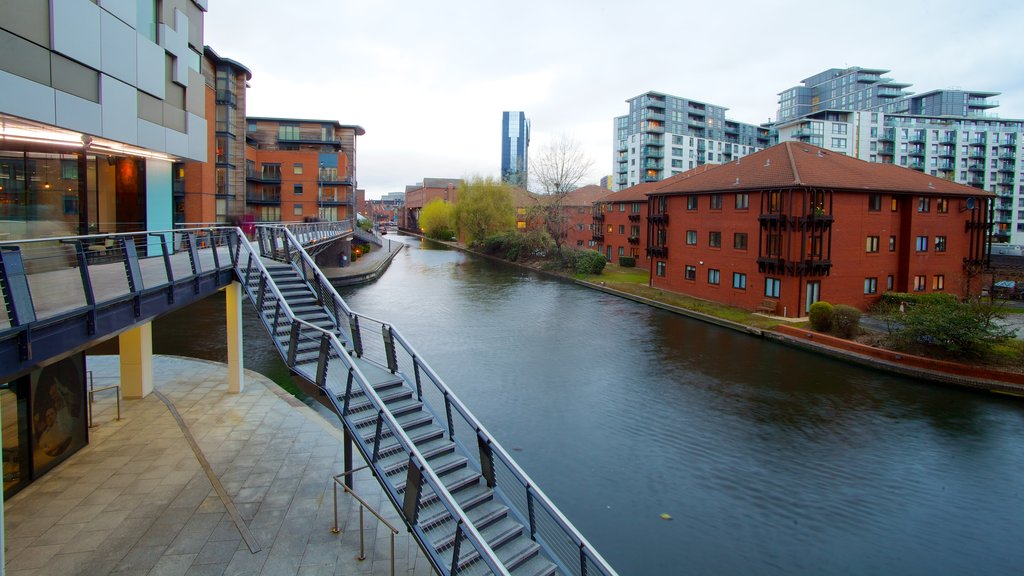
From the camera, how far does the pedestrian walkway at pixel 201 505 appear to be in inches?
296

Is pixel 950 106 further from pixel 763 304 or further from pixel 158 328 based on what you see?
pixel 158 328

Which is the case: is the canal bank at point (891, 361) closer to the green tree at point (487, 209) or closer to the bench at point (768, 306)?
the bench at point (768, 306)

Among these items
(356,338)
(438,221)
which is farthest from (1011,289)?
(438,221)

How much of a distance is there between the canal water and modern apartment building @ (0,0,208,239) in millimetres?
6243

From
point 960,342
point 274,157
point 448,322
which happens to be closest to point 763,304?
point 960,342

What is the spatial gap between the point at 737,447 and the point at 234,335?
37.4 feet

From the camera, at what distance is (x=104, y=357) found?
693 inches

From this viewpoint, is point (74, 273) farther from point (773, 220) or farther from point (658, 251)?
point (658, 251)

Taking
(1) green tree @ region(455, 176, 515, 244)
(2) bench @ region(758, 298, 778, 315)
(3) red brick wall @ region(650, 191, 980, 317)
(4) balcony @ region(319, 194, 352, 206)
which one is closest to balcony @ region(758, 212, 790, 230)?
(3) red brick wall @ region(650, 191, 980, 317)

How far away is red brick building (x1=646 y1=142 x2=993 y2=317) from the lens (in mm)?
26438

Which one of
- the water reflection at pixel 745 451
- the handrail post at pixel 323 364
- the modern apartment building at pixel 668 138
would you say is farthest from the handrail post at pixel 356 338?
the modern apartment building at pixel 668 138

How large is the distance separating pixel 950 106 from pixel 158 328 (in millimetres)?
109244

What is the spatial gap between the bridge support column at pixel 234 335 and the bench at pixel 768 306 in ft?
72.1

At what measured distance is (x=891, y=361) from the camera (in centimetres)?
1953
